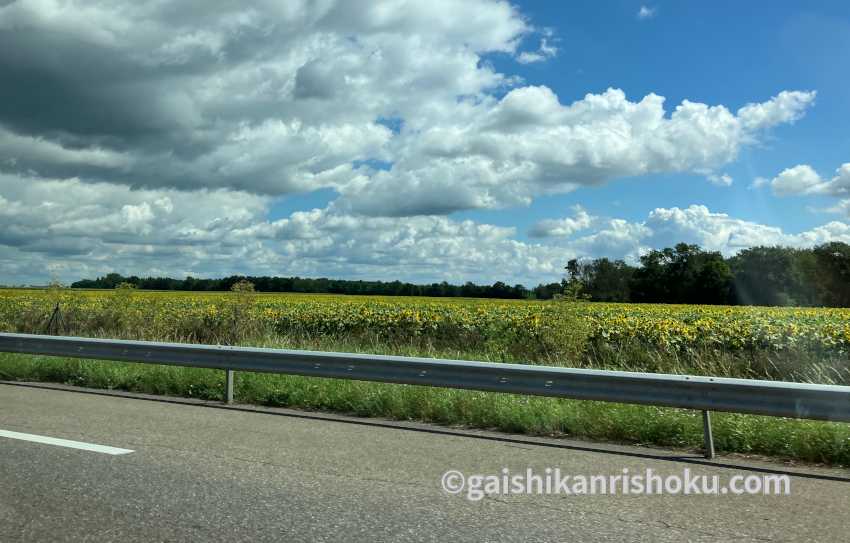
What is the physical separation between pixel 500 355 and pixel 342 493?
7.77 meters

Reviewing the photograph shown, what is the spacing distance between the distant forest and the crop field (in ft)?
144

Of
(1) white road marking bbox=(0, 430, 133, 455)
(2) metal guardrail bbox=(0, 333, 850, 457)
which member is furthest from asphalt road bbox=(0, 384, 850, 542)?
(2) metal guardrail bbox=(0, 333, 850, 457)

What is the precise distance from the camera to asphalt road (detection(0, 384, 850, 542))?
3846 mm

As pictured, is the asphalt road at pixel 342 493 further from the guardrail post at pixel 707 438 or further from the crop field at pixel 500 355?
the crop field at pixel 500 355

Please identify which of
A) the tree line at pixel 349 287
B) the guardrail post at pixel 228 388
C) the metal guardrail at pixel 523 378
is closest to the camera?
the metal guardrail at pixel 523 378

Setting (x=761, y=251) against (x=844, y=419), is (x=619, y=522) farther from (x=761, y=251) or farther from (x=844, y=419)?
(x=761, y=251)

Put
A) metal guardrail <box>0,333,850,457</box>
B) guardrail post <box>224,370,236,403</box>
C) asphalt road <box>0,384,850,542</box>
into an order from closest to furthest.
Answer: asphalt road <box>0,384,850,542</box> < metal guardrail <box>0,333,850,457</box> < guardrail post <box>224,370,236,403</box>

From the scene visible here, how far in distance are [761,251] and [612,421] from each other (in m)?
79.4

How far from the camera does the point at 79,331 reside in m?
21.4

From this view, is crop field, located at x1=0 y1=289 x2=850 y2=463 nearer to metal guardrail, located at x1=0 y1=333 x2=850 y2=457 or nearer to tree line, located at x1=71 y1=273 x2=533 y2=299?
metal guardrail, located at x1=0 y1=333 x2=850 y2=457

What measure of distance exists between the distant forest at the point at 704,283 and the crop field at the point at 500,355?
144 ft

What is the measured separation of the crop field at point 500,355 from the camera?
640 centimetres

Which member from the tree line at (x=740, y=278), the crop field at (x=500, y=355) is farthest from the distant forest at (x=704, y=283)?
the crop field at (x=500, y=355)

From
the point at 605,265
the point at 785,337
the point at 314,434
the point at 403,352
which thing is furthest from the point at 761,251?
the point at 314,434
